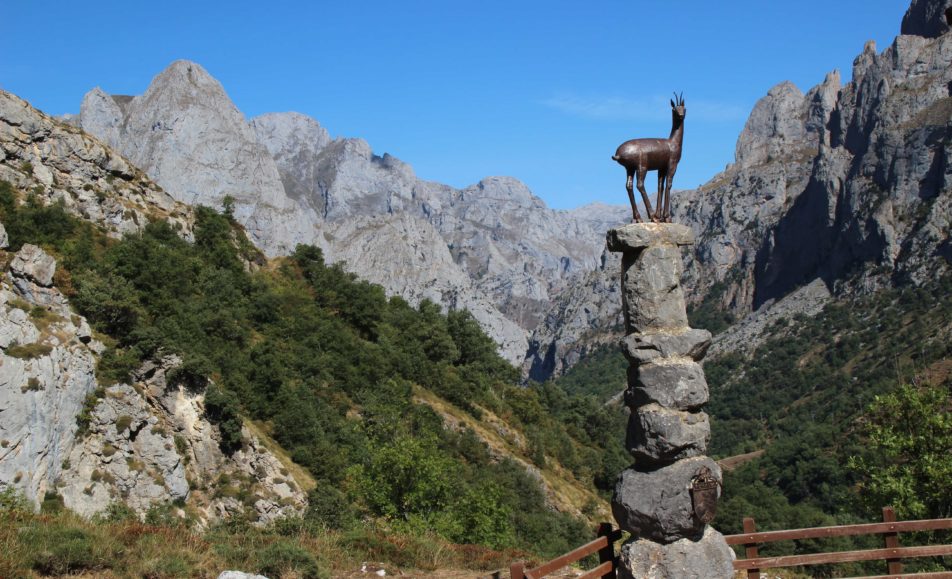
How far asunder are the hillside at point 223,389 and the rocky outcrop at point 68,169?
0.13 meters

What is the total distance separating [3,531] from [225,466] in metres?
21.0

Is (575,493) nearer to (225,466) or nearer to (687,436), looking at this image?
(225,466)

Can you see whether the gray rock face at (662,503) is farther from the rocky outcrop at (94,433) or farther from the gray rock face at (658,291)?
the rocky outcrop at (94,433)

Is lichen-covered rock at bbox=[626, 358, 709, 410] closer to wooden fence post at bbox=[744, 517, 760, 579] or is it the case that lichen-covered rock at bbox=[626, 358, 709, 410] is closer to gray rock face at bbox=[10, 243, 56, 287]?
wooden fence post at bbox=[744, 517, 760, 579]

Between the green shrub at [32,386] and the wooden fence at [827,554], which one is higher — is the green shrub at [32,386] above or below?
above

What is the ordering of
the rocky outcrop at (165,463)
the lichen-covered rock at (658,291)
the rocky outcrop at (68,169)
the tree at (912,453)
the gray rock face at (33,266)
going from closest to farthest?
the lichen-covered rock at (658,291)
the tree at (912,453)
the rocky outcrop at (165,463)
the gray rock face at (33,266)
the rocky outcrop at (68,169)

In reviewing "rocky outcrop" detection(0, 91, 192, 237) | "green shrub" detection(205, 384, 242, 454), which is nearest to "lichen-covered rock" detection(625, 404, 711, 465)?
"green shrub" detection(205, 384, 242, 454)

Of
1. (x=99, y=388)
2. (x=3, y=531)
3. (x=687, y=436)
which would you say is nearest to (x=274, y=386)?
(x=99, y=388)

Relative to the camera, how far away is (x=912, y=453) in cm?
2275

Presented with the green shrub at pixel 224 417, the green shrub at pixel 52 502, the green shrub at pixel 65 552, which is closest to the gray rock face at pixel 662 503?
the green shrub at pixel 65 552

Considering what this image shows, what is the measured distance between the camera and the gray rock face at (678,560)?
11164 mm

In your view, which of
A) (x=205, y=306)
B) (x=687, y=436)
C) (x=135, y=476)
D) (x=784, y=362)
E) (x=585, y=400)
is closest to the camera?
(x=687, y=436)

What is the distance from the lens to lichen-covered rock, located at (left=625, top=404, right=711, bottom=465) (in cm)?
1141

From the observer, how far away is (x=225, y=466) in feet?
105
